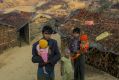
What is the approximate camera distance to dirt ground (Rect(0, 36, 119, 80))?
1297 cm

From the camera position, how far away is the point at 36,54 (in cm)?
845

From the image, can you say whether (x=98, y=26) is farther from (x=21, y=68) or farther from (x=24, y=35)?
A: (x=24, y=35)

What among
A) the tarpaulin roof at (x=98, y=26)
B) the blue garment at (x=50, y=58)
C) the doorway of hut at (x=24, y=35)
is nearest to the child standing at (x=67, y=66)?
the blue garment at (x=50, y=58)

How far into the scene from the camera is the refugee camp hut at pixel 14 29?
846 inches

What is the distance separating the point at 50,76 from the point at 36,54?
2.28 ft

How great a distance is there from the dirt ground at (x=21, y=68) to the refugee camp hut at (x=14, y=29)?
22.1 inches

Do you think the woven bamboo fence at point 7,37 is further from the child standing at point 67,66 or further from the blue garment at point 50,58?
the blue garment at point 50,58

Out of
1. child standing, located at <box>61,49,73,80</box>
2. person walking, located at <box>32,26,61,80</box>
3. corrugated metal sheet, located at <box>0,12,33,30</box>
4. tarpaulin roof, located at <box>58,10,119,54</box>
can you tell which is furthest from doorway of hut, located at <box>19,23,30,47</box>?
person walking, located at <box>32,26,61,80</box>

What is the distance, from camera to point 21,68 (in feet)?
55.0

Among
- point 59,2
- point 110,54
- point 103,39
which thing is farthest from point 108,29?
point 59,2

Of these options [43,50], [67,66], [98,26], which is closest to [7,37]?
[98,26]

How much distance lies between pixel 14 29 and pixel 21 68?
616 cm

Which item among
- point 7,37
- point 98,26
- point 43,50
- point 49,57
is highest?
point 98,26

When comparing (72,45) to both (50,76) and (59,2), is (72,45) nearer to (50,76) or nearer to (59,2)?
(50,76)
